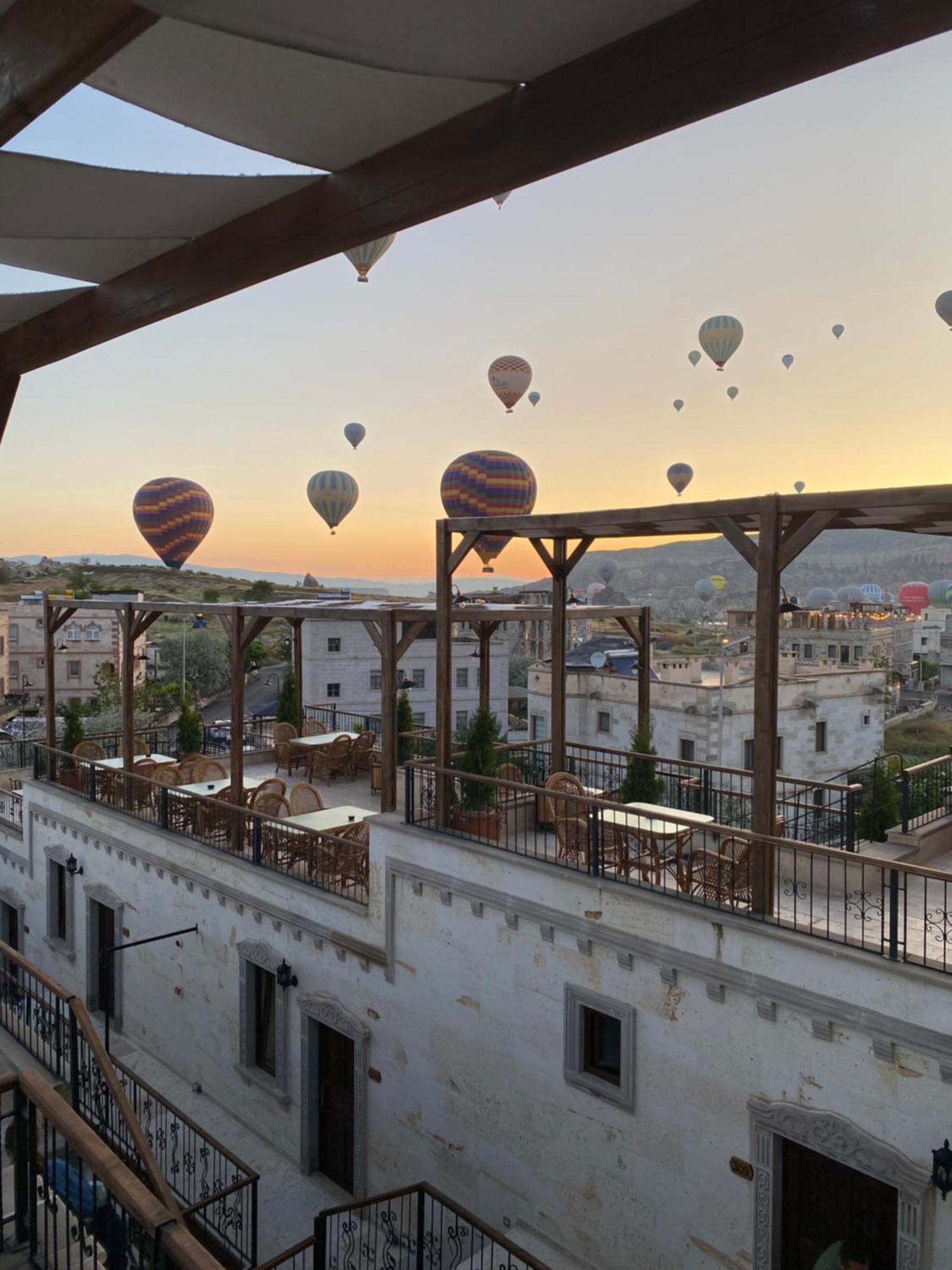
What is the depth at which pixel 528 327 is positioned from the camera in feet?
327

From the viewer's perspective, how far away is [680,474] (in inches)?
2079

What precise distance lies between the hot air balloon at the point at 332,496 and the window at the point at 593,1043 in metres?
30.6

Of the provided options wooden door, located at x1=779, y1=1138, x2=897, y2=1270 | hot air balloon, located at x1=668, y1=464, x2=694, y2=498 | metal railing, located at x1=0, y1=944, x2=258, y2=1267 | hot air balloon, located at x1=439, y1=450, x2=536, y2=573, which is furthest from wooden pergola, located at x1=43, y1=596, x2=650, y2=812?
hot air balloon, located at x1=668, y1=464, x2=694, y2=498

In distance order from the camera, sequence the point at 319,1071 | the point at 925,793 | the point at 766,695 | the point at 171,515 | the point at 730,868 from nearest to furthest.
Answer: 1. the point at 766,695
2. the point at 730,868
3. the point at 925,793
4. the point at 319,1071
5. the point at 171,515

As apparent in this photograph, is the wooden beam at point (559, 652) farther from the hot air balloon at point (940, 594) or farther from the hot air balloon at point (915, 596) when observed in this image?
the hot air balloon at point (915, 596)

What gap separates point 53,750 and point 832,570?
184 meters

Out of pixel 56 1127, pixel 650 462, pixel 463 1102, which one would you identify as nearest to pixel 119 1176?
pixel 56 1127

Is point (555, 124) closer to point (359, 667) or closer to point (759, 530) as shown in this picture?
point (759, 530)

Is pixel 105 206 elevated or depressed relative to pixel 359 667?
elevated

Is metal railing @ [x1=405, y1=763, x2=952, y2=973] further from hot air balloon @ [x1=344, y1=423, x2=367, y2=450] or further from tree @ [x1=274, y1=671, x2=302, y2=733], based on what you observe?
hot air balloon @ [x1=344, y1=423, x2=367, y2=450]

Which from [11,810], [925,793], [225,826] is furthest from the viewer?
[11,810]

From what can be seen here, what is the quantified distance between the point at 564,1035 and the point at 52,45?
318 inches

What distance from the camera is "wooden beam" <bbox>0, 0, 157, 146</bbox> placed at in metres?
1.54

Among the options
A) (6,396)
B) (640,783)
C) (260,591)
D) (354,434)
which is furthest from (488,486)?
(260,591)
